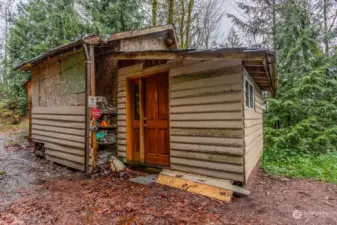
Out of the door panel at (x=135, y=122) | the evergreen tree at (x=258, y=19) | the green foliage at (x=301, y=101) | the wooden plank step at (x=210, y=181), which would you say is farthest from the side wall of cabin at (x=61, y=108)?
the evergreen tree at (x=258, y=19)

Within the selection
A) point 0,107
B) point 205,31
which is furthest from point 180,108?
point 0,107

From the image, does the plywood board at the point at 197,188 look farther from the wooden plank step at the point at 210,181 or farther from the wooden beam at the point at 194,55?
the wooden beam at the point at 194,55

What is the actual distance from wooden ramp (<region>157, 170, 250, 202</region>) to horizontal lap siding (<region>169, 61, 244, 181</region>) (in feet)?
0.42

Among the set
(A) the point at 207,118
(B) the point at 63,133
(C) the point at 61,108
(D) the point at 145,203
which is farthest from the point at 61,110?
(A) the point at 207,118

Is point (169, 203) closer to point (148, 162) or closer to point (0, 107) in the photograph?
point (148, 162)

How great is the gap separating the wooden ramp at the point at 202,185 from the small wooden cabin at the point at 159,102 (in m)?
0.13

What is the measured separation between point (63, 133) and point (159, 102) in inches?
121

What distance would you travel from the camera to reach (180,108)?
4.24 m

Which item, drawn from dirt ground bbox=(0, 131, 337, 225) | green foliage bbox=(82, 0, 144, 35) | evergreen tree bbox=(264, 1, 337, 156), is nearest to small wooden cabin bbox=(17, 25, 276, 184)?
dirt ground bbox=(0, 131, 337, 225)

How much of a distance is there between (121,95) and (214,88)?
247 centimetres

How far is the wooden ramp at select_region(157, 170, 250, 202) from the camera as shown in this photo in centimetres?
Result: 346

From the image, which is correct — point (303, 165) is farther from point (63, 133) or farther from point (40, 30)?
point (40, 30)

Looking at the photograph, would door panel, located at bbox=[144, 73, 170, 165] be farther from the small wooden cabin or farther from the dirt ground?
the dirt ground

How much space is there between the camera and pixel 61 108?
19.2ft
